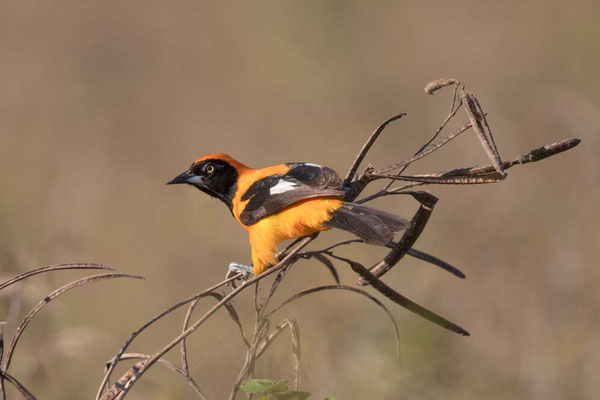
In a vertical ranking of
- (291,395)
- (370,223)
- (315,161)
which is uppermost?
(315,161)

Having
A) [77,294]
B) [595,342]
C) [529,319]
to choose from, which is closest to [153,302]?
[77,294]

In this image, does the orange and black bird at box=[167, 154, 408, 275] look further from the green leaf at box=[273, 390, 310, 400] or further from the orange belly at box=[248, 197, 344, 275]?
the green leaf at box=[273, 390, 310, 400]

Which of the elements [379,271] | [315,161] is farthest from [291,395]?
[315,161]

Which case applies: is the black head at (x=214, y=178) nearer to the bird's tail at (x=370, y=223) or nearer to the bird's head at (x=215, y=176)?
the bird's head at (x=215, y=176)

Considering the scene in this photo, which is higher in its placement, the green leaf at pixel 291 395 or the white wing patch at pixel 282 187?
the white wing patch at pixel 282 187

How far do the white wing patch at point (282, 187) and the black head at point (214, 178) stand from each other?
0.70m

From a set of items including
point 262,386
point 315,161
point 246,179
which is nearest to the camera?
point 262,386

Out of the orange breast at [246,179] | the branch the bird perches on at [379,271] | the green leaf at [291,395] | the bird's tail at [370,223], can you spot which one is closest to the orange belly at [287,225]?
the bird's tail at [370,223]

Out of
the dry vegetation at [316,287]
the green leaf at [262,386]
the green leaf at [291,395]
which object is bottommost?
the green leaf at [291,395]

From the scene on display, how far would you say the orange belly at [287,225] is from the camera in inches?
129

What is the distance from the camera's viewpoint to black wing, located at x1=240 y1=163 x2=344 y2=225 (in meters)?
3.14

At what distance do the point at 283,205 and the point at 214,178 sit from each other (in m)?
1.03

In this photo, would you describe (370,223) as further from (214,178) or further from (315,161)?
(315,161)

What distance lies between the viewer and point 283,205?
3.41 metres
